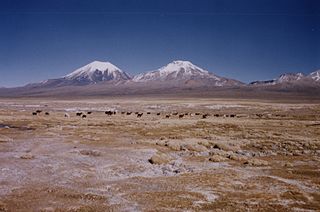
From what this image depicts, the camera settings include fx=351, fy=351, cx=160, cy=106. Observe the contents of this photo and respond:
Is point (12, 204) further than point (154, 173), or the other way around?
point (154, 173)

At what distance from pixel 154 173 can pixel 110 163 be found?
11.4 ft

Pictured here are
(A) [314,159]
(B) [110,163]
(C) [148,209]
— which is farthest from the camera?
(A) [314,159]

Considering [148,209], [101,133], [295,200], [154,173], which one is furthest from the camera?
[101,133]

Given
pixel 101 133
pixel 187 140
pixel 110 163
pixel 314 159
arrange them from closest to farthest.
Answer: pixel 110 163 < pixel 314 159 < pixel 187 140 < pixel 101 133

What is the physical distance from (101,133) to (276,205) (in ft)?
80.8

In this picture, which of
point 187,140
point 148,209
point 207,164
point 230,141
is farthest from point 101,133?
point 148,209

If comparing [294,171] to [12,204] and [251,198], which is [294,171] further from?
[12,204]

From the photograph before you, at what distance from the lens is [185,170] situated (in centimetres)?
2033

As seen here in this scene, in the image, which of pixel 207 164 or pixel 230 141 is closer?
pixel 207 164

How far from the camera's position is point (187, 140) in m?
31.8

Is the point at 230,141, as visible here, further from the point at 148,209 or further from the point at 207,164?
the point at 148,209

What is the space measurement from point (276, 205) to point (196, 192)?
11.5 feet

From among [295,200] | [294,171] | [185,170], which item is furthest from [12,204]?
[294,171]

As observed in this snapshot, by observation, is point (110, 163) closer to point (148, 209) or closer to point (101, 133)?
point (148, 209)
